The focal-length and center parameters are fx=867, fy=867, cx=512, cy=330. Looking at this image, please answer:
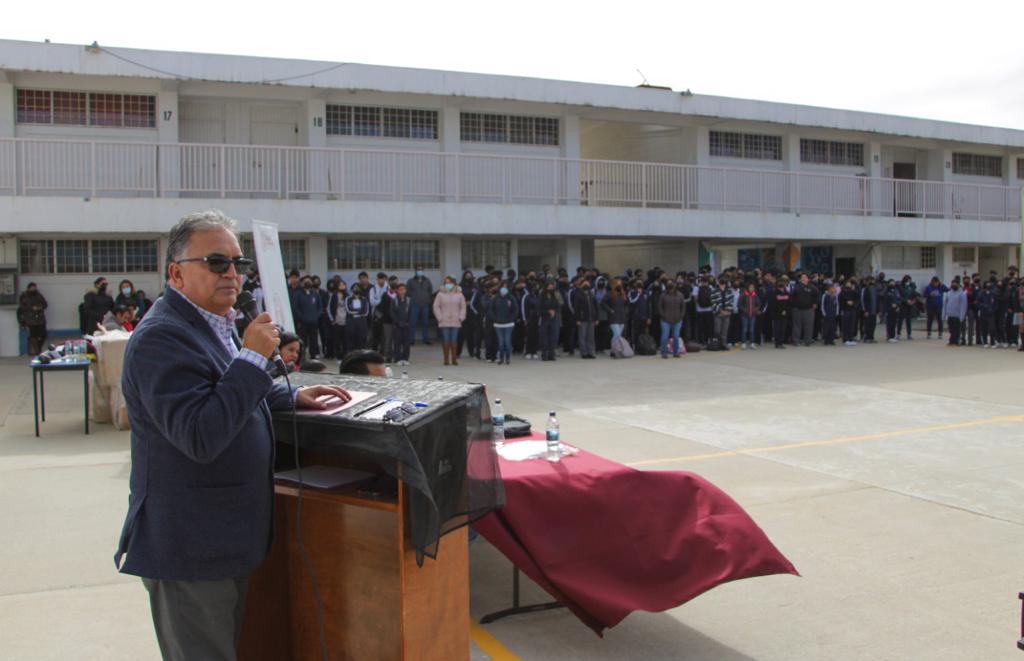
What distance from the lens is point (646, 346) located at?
19781mm

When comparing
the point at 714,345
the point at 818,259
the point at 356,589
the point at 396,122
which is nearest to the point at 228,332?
the point at 356,589

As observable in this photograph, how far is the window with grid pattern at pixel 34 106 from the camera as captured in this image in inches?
769

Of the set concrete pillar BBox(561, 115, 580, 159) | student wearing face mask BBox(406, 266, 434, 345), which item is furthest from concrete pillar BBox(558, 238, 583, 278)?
student wearing face mask BBox(406, 266, 434, 345)

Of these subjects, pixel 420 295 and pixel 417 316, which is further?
pixel 420 295

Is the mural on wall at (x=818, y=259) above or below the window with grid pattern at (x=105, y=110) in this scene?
below

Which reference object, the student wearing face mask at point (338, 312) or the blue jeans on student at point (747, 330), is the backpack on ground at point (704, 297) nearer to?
the blue jeans on student at point (747, 330)

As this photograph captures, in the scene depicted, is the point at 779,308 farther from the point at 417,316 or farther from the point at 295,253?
the point at 295,253

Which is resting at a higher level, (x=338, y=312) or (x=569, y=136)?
(x=569, y=136)

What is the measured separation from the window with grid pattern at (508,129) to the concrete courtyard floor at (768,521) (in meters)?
11.6

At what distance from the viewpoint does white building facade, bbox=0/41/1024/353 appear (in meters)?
18.8

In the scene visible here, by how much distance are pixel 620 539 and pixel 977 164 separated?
1358 inches

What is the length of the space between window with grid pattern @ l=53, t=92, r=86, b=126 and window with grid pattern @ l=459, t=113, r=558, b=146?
9.20 meters

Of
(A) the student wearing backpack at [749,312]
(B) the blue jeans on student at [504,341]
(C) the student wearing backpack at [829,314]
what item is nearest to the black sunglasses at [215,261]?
(B) the blue jeans on student at [504,341]

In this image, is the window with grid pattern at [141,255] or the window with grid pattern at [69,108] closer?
the window with grid pattern at [69,108]
